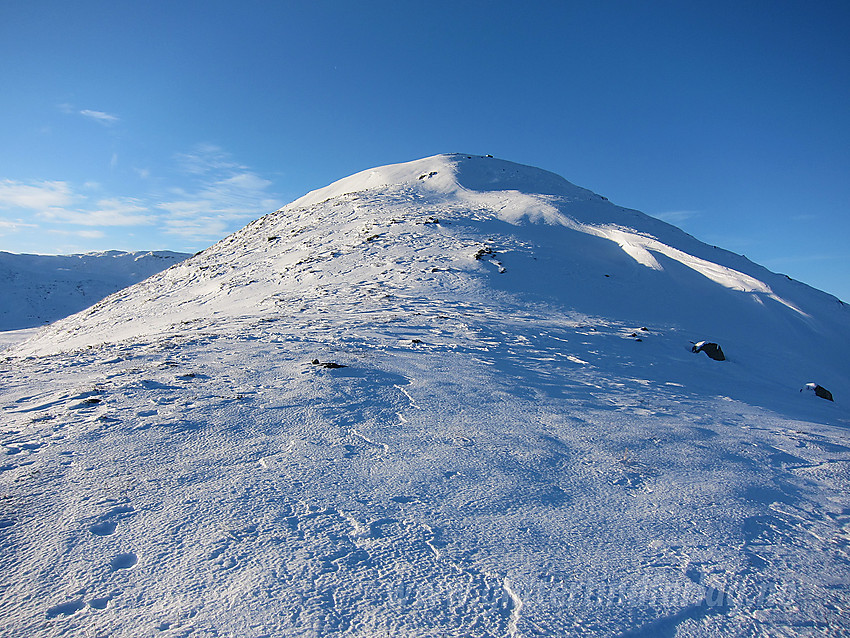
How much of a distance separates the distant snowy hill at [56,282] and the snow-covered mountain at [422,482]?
39.3 metres

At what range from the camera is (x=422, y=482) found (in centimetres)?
460

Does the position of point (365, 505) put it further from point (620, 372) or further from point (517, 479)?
point (620, 372)

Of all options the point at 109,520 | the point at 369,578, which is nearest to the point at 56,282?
the point at 109,520

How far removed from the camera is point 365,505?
4145 mm

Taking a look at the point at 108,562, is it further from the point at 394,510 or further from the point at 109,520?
the point at 394,510

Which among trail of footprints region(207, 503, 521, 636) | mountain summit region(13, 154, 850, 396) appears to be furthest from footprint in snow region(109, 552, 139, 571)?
mountain summit region(13, 154, 850, 396)

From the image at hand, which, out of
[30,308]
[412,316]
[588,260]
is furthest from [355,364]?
[30,308]

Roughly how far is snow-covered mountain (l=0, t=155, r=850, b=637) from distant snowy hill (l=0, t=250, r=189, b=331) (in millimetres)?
39300

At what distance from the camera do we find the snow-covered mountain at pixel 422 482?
10.2 feet

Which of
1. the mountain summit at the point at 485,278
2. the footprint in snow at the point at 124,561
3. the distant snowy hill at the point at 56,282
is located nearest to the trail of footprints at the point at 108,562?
the footprint in snow at the point at 124,561

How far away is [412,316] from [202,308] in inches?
328

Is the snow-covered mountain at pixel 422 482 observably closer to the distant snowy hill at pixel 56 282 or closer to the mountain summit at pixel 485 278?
the mountain summit at pixel 485 278

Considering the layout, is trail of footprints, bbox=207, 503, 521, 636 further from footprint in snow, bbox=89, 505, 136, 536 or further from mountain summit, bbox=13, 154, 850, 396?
mountain summit, bbox=13, 154, 850, 396

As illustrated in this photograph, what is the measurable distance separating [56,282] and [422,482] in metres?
59.5
